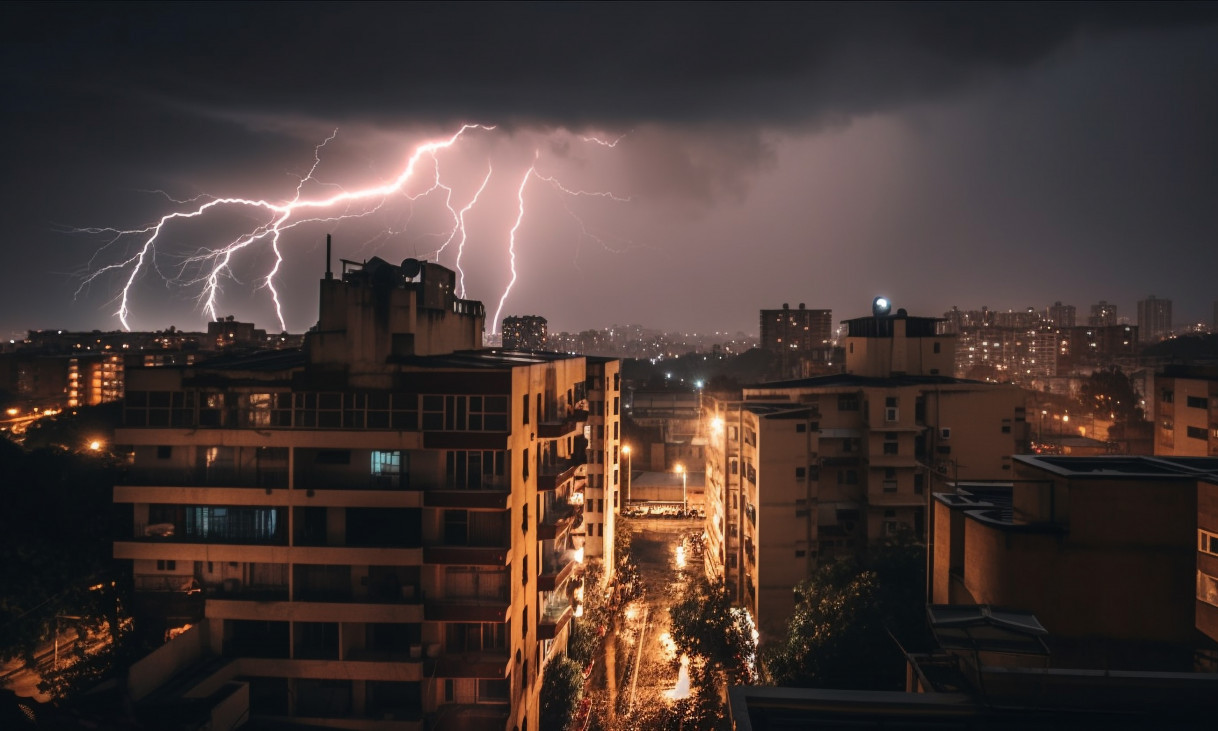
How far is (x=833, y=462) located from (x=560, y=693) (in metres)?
14.7

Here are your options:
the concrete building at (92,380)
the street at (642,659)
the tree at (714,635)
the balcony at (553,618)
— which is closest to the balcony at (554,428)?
the balcony at (553,618)

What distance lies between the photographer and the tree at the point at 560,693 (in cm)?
1984

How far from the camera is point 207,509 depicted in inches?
679

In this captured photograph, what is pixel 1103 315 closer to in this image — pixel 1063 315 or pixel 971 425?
pixel 1063 315

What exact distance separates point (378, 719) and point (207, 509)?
22.2 feet

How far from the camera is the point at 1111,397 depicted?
222 ft

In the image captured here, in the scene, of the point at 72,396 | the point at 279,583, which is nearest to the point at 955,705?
the point at 279,583

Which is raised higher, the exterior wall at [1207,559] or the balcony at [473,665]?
the exterior wall at [1207,559]

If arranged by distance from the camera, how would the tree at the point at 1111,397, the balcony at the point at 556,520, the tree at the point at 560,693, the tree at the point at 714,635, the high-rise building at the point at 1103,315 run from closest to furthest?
the balcony at the point at 556,520, the tree at the point at 560,693, the tree at the point at 714,635, the tree at the point at 1111,397, the high-rise building at the point at 1103,315

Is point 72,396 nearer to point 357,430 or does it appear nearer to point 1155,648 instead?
point 357,430

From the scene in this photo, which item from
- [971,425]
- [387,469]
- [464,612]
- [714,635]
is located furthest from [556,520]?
[971,425]

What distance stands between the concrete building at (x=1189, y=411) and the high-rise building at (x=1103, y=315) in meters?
165

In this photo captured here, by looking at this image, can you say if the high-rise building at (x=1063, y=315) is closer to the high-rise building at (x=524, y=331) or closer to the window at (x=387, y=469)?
the high-rise building at (x=524, y=331)

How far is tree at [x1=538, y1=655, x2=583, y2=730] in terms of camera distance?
65.1 ft
